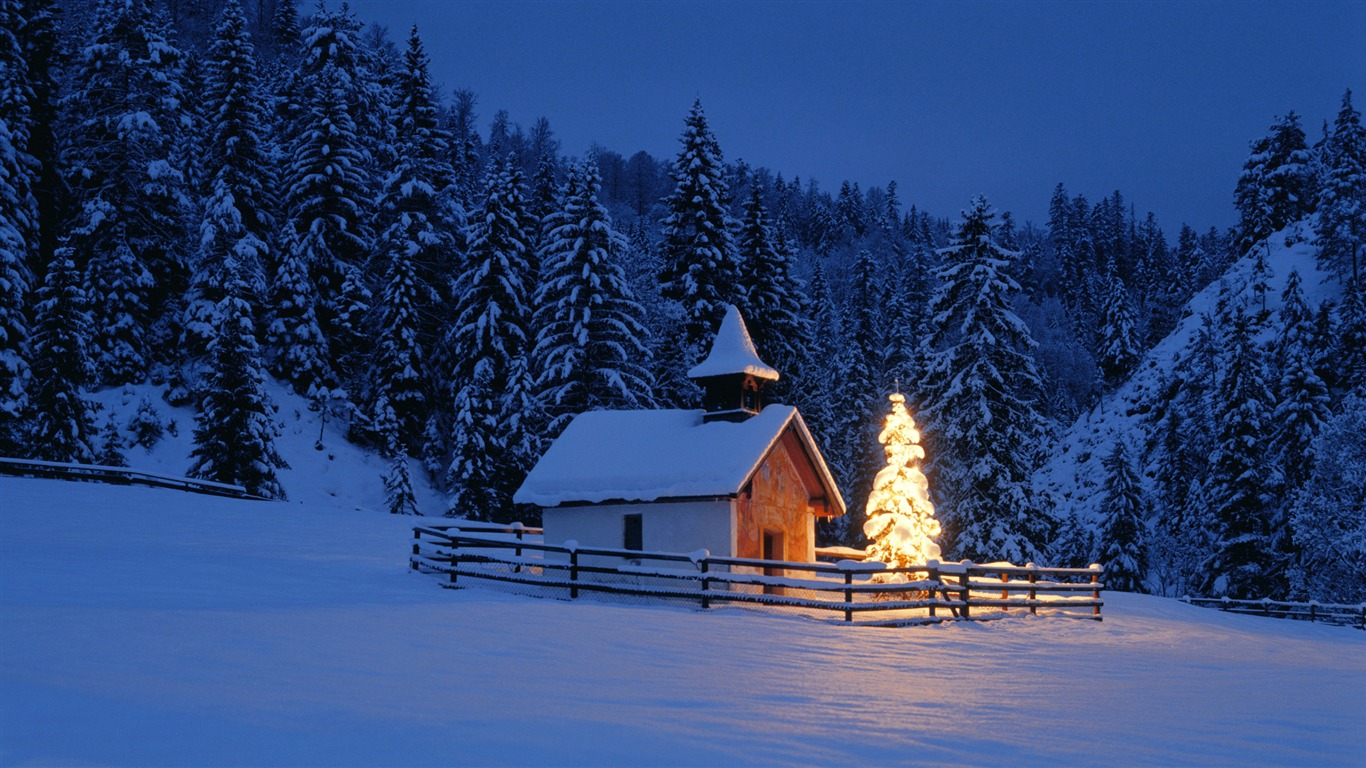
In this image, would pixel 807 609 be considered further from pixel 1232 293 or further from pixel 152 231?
pixel 1232 293

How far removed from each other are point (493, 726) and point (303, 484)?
43242 millimetres

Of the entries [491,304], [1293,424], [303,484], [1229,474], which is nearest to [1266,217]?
[1293,424]

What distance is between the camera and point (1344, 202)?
8175 cm

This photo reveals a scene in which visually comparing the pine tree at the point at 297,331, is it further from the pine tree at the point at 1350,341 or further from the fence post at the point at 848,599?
the pine tree at the point at 1350,341

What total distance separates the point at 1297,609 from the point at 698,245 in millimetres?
29704

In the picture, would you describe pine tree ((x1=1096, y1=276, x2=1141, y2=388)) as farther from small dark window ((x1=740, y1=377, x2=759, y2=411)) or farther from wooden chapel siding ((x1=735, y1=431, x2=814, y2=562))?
wooden chapel siding ((x1=735, y1=431, x2=814, y2=562))

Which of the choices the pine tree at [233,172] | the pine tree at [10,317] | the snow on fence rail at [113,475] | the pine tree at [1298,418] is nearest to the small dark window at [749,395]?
the snow on fence rail at [113,475]

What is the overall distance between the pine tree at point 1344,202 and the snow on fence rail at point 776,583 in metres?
68.6

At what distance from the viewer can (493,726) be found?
32.1 ft

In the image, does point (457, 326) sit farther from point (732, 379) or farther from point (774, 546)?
point (774, 546)

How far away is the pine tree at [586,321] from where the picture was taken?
44938mm

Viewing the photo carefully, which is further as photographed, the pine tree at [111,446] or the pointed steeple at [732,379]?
the pine tree at [111,446]

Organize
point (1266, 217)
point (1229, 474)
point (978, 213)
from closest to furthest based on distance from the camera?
point (978, 213)
point (1229, 474)
point (1266, 217)

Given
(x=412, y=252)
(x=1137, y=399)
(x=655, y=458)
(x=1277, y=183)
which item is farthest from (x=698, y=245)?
(x=1277, y=183)
